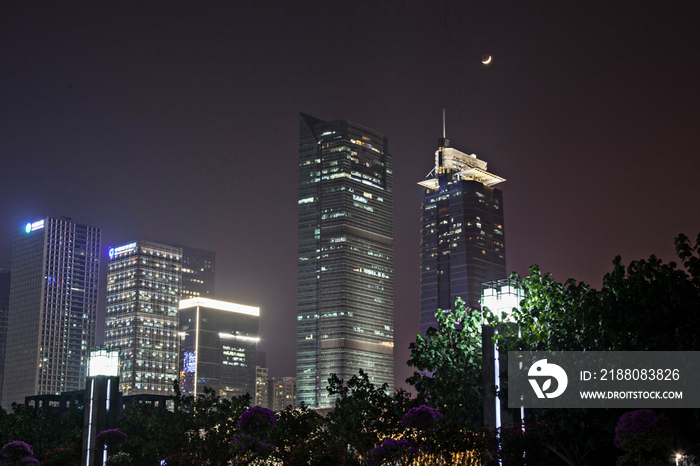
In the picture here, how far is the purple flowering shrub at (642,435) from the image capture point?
20.8 metres

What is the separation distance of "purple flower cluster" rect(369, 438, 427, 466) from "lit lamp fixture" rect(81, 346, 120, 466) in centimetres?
2277

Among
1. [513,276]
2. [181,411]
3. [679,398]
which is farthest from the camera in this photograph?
[181,411]

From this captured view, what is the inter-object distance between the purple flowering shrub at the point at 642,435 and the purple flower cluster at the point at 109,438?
30.1m

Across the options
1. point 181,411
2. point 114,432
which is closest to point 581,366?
point 181,411

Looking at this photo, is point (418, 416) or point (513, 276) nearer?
point (418, 416)

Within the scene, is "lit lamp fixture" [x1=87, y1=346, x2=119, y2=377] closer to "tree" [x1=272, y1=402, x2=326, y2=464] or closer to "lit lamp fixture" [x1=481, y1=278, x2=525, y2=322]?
"tree" [x1=272, y1=402, x2=326, y2=464]

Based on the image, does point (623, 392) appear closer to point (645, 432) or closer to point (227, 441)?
point (645, 432)

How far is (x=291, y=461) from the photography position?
31.5 meters

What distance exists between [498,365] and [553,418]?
9.65ft

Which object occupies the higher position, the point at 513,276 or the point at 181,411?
the point at 513,276

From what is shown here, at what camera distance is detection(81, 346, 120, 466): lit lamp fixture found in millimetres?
43938

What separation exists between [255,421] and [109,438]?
1627cm

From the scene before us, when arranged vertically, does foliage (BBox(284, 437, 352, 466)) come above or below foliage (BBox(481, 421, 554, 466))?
below

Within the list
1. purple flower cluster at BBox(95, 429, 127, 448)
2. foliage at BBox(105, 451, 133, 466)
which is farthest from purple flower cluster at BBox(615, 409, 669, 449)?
foliage at BBox(105, 451, 133, 466)
